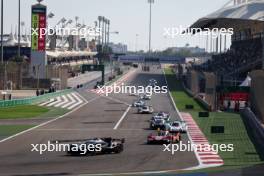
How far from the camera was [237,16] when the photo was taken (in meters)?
14.4

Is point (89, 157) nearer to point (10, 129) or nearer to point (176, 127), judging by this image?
point (176, 127)

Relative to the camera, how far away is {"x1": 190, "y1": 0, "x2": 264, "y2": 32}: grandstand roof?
1437 cm

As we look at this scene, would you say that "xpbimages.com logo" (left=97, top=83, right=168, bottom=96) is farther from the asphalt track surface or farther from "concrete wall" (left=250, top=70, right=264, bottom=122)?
"concrete wall" (left=250, top=70, right=264, bottom=122)

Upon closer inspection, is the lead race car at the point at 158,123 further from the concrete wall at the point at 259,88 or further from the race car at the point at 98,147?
the race car at the point at 98,147

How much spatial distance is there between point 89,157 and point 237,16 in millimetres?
22754

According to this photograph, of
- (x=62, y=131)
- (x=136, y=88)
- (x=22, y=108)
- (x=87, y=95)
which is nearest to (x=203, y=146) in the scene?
(x=62, y=131)

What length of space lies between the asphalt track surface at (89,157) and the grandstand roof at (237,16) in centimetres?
1555

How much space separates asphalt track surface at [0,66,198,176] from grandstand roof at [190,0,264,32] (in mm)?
15546

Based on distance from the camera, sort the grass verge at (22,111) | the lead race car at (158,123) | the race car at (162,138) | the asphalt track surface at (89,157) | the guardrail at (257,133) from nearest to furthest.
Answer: the asphalt track surface at (89,157) < the guardrail at (257,133) < the race car at (162,138) < the lead race car at (158,123) < the grass verge at (22,111)

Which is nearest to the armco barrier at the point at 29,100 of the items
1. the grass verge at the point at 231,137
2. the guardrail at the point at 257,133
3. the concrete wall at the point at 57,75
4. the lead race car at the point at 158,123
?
the concrete wall at the point at 57,75

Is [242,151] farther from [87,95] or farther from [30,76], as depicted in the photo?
[30,76]

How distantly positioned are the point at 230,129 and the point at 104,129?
10044 millimetres

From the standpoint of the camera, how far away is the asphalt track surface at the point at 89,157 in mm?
31328

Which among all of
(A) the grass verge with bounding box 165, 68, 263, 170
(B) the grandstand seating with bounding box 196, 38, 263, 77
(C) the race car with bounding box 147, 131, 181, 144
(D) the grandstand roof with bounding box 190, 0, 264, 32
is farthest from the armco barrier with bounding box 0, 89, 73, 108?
(D) the grandstand roof with bounding box 190, 0, 264, 32
